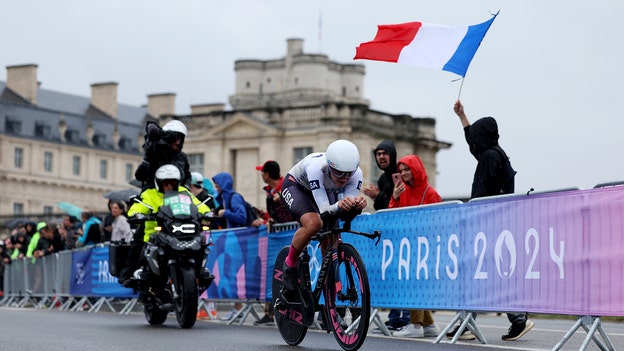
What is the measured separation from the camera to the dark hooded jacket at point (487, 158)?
13008 millimetres

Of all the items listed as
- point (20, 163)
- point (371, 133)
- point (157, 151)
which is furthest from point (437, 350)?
point (20, 163)

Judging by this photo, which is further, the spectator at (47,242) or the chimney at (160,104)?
the chimney at (160,104)

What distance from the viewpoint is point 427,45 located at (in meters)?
13.9

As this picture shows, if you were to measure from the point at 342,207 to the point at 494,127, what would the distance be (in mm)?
3543

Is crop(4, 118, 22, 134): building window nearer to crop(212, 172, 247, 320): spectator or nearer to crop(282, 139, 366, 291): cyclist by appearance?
crop(212, 172, 247, 320): spectator

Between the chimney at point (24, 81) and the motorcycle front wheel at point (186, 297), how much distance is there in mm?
128303

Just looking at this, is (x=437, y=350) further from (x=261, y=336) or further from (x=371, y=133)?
(x=371, y=133)

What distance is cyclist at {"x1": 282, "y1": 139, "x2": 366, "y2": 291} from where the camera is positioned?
10.1 metres

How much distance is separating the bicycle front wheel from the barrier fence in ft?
5.71

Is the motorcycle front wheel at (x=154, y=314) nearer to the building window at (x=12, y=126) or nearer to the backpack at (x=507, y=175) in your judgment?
the backpack at (x=507, y=175)

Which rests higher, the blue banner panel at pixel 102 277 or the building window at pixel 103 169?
the building window at pixel 103 169

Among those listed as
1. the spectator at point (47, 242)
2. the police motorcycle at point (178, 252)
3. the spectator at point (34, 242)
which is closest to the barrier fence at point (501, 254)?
the police motorcycle at point (178, 252)

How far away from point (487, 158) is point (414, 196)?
1.31 meters

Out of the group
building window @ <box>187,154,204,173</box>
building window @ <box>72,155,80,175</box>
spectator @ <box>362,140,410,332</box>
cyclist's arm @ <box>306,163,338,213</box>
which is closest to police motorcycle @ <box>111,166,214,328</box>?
spectator @ <box>362,140,410,332</box>
